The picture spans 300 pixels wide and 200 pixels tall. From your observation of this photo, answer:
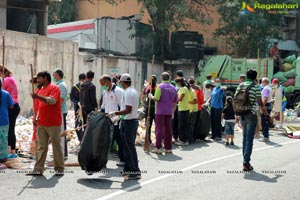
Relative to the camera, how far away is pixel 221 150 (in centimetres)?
1298

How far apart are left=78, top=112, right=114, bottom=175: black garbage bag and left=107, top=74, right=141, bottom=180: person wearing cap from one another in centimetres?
22

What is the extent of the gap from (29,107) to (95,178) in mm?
10794

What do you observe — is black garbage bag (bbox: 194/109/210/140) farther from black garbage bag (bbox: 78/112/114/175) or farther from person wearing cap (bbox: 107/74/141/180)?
black garbage bag (bbox: 78/112/114/175)

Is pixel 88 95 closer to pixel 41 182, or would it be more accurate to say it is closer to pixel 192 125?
pixel 41 182

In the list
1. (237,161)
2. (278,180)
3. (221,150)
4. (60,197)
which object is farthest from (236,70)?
(60,197)

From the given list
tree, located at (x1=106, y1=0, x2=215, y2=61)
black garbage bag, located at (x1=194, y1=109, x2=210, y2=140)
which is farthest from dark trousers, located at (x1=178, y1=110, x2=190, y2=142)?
tree, located at (x1=106, y1=0, x2=215, y2=61)

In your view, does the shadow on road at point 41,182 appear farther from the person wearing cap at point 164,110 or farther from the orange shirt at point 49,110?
the person wearing cap at point 164,110

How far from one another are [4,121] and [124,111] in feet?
7.88

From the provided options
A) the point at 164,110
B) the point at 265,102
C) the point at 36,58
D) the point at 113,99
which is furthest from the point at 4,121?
the point at 36,58

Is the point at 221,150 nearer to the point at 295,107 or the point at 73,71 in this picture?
the point at 73,71

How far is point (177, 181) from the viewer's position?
8.80 metres

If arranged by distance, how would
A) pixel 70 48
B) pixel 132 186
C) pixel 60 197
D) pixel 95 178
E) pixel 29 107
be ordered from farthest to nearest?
pixel 70 48
pixel 29 107
pixel 95 178
pixel 132 186
pixel 60 197

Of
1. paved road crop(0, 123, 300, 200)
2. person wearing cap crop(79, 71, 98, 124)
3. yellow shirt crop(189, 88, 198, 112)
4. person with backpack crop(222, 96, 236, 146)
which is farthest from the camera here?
yellow shirt crop(189, 88, 198, 112)

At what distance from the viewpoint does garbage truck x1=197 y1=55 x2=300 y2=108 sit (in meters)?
27.8
